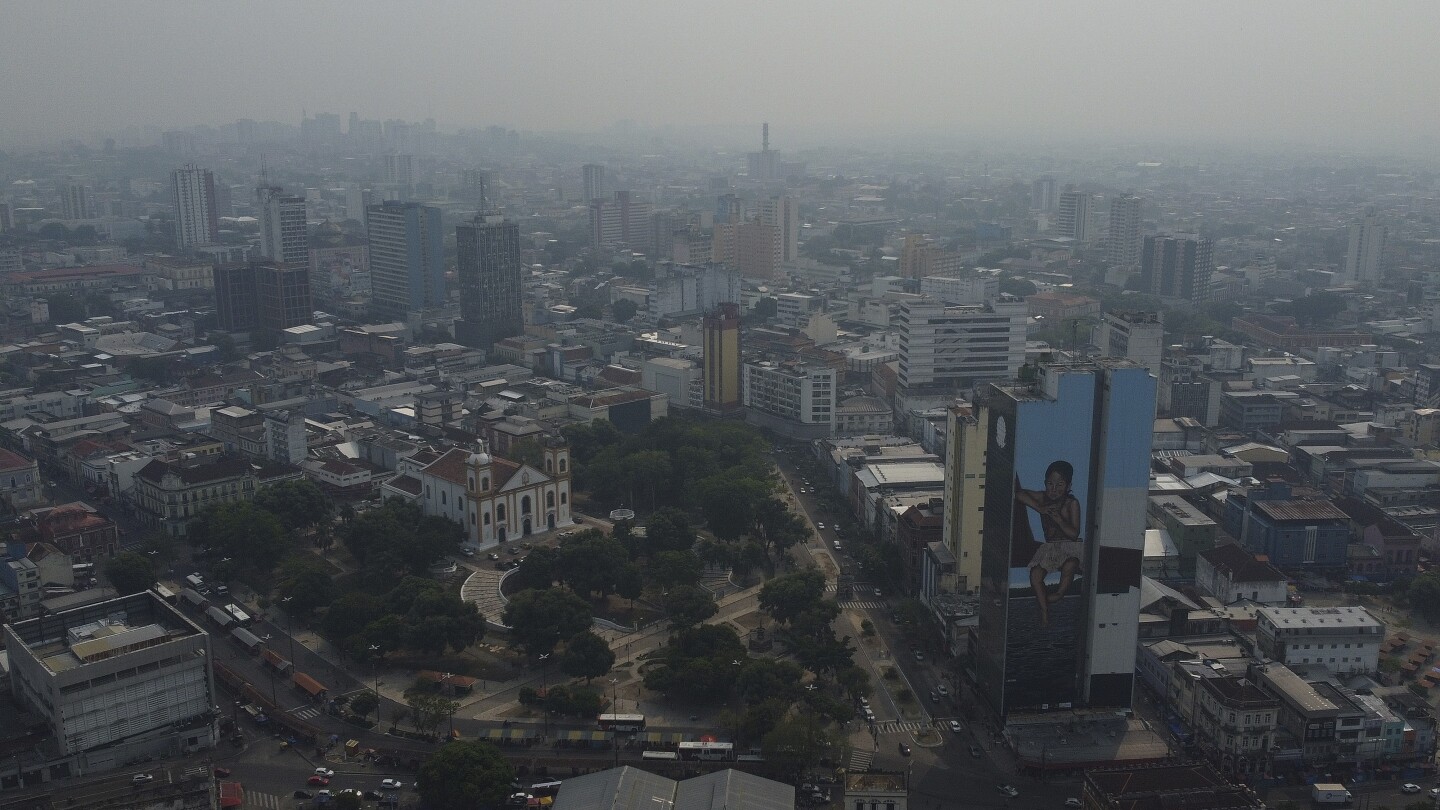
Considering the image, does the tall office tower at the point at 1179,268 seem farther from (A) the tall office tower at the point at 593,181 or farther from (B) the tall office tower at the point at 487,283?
(A) the tall office tower at the point at 593,181

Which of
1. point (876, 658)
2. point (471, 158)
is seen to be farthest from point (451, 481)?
point (471, 158)

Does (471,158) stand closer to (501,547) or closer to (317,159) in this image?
(317,159)

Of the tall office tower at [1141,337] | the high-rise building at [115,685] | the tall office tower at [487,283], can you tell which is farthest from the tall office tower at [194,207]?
the high-rise building at [115,685]

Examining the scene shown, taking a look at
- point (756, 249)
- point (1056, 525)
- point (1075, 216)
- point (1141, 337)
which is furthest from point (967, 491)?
point (1075, 216)

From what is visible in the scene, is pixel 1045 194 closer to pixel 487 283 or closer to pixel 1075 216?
pixel 1075 216

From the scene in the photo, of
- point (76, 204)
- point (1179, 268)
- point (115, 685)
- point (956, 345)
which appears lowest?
point (115, 685)

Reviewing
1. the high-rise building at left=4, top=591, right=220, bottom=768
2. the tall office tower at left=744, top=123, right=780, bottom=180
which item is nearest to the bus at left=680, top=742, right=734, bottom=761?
the high-rise building at left=4, top=591, right=220, bottom=768
